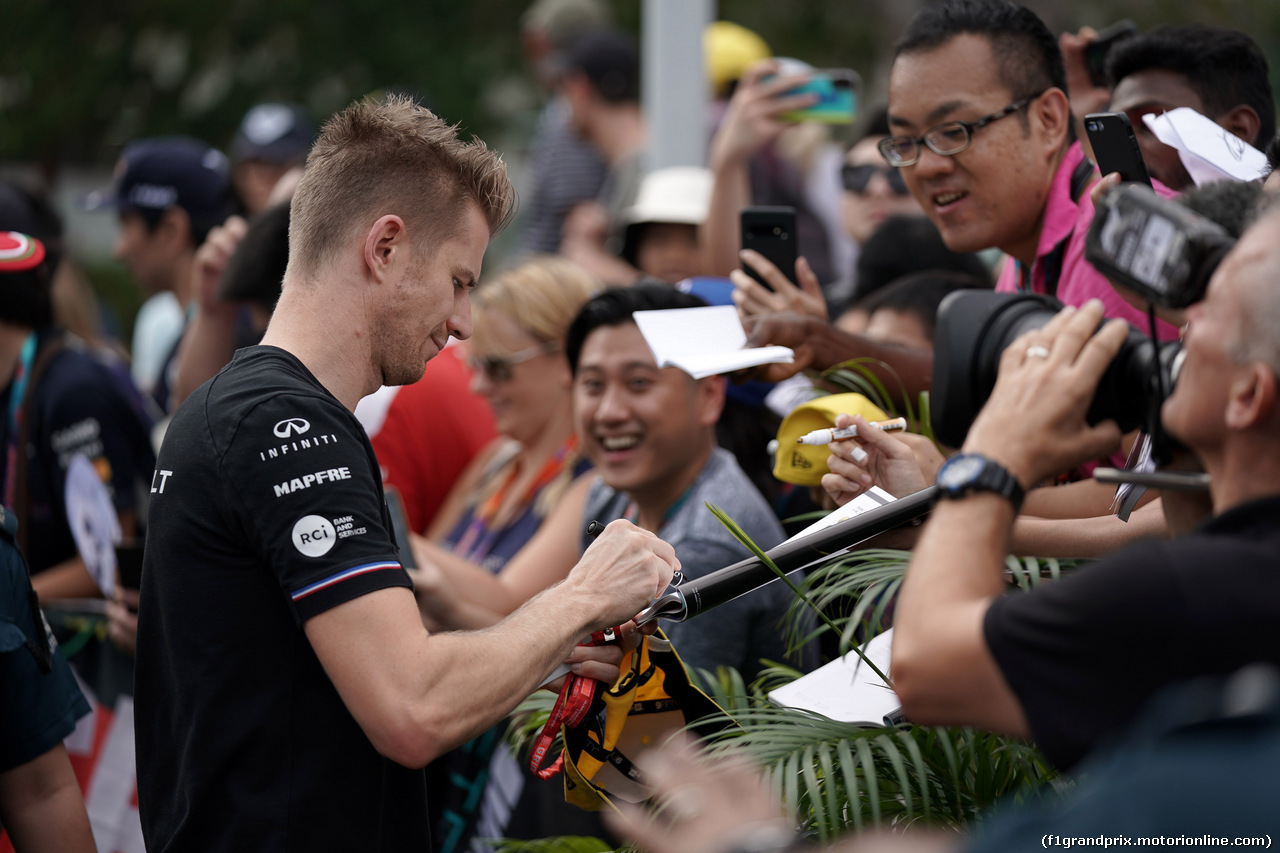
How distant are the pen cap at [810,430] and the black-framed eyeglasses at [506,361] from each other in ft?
5.78

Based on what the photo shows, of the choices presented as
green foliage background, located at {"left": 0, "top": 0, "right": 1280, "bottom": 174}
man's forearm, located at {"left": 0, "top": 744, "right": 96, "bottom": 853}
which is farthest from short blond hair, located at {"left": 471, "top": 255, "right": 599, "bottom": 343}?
green foliage background, located at {"left": 0, "top": 0, "right": 1280, "bottom": 174}

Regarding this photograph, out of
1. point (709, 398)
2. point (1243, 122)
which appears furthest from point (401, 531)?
point (1243, 122)

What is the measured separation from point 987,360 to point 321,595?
113 centimetres

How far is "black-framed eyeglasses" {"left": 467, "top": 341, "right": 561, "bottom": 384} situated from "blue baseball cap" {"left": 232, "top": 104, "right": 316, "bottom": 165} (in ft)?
9.95

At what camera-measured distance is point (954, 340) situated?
1951 millimetres

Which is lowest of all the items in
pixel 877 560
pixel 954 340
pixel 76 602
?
pixel 76 602

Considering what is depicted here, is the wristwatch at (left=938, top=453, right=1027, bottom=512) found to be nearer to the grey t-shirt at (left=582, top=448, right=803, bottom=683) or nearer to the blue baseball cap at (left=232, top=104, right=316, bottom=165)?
the grey t-shirt at (left=582, top=448, right=803, bottom=683)

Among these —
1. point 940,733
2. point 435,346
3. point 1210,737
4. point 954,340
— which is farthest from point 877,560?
point 1210,737

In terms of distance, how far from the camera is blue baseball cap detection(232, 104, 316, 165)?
7.02 m

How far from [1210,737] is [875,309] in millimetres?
3063

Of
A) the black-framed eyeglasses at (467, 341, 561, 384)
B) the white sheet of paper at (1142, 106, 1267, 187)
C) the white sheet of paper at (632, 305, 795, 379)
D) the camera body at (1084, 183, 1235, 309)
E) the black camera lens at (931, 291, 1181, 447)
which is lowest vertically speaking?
the black-framed eyeglasses at (467, 341, 561, 384)

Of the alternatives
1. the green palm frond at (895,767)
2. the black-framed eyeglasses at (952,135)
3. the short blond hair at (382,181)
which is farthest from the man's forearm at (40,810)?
the black-framed eyeglasses at (952,135)

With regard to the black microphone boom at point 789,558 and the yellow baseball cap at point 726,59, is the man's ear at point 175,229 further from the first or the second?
the black microphone boom at point 789,558

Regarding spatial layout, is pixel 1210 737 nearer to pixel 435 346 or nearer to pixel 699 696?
pixel 699 696
